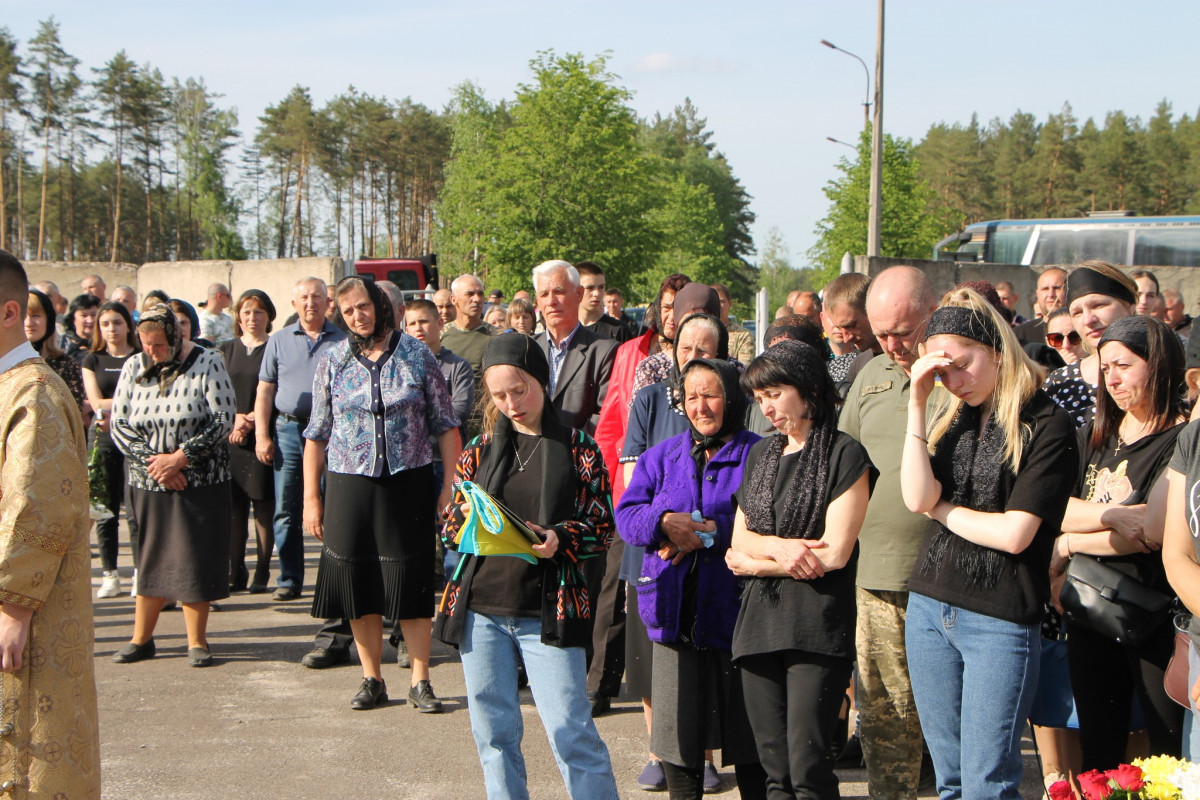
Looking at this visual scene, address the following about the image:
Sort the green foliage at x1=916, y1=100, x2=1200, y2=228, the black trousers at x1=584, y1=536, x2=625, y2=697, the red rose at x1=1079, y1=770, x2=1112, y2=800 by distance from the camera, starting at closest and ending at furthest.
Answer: the red rose at x1=1079, y1=770, x2=1112, y2=800 → the black trousers at x1=584, y1=536, x2=625, y2=697 → the green foliage at x1=916, y1=100, x2=1200, y2=228

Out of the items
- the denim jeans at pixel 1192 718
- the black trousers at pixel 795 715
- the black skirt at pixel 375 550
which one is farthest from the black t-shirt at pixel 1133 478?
the black skirt at pixel 375 550

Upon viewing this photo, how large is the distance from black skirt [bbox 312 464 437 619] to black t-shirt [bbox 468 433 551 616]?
5.74 feet


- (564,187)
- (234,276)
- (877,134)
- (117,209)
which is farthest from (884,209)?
(117,209)

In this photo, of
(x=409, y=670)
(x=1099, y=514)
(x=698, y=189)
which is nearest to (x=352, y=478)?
(x=409, y=670)

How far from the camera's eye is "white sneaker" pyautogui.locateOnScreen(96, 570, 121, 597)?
812 centimetres

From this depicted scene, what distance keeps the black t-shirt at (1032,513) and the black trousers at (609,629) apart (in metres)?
1.93

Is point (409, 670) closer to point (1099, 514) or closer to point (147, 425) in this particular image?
point (147, 425)

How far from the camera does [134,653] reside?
6.47m

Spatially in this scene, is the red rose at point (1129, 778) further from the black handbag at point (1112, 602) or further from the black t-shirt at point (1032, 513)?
the black handbag at point (1112, 602)

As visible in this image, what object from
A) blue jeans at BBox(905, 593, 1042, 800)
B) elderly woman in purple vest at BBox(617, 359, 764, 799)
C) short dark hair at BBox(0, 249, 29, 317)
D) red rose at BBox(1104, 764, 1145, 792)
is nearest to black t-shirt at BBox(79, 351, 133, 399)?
short dark hair at BBox(0, 249, 29, 317)

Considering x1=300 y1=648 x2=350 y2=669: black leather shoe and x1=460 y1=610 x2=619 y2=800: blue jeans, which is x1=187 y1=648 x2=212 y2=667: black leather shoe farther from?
x1=460 y1=610 x2=619 y2=800: blue jeans

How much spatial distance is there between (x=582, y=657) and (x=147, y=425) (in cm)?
378

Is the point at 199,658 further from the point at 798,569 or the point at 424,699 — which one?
the point at 798,569

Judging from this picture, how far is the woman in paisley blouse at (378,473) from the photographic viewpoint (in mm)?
5438
